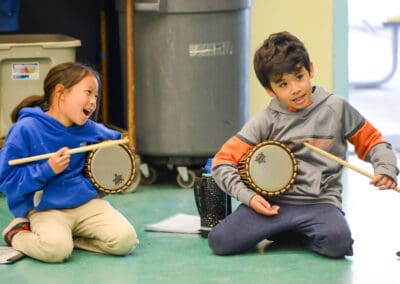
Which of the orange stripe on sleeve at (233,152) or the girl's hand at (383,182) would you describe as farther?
the orange stripe on sleeve at (233,152)

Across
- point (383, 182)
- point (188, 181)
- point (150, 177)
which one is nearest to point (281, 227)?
point (383, 182)

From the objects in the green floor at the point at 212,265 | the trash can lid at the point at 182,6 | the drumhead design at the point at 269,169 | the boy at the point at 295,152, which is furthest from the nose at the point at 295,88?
the trash can lid at the point at 182,6

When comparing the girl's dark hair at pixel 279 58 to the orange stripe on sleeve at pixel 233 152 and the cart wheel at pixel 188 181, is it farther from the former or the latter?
the cart wheel at pixel 188 181

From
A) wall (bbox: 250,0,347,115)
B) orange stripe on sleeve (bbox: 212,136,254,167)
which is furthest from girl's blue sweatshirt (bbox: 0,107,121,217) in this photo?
wall (bbox: 250,0,347,115)

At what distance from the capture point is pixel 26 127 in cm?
301

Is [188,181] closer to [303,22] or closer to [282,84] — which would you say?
[303,22]

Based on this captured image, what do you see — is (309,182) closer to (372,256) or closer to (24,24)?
(372,256)

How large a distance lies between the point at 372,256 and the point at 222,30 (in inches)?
47.8

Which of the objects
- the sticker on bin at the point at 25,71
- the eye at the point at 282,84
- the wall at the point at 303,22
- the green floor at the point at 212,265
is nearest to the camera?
the green floor at the point at 212,265

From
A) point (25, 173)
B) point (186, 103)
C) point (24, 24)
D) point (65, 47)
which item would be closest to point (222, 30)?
point (186, 103)

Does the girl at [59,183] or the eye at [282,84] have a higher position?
the eye at [282,84]

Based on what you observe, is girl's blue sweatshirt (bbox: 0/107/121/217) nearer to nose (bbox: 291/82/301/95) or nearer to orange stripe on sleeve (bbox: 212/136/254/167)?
orange stripe on sleeve (bbox: 212/136/254/167)

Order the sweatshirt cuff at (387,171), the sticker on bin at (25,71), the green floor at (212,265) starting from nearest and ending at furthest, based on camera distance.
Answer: the green floor at (212,265)
the sweatshirt cuff at (387,171)
the sticker on bin at (25,71)

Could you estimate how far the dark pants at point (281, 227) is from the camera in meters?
2.94
